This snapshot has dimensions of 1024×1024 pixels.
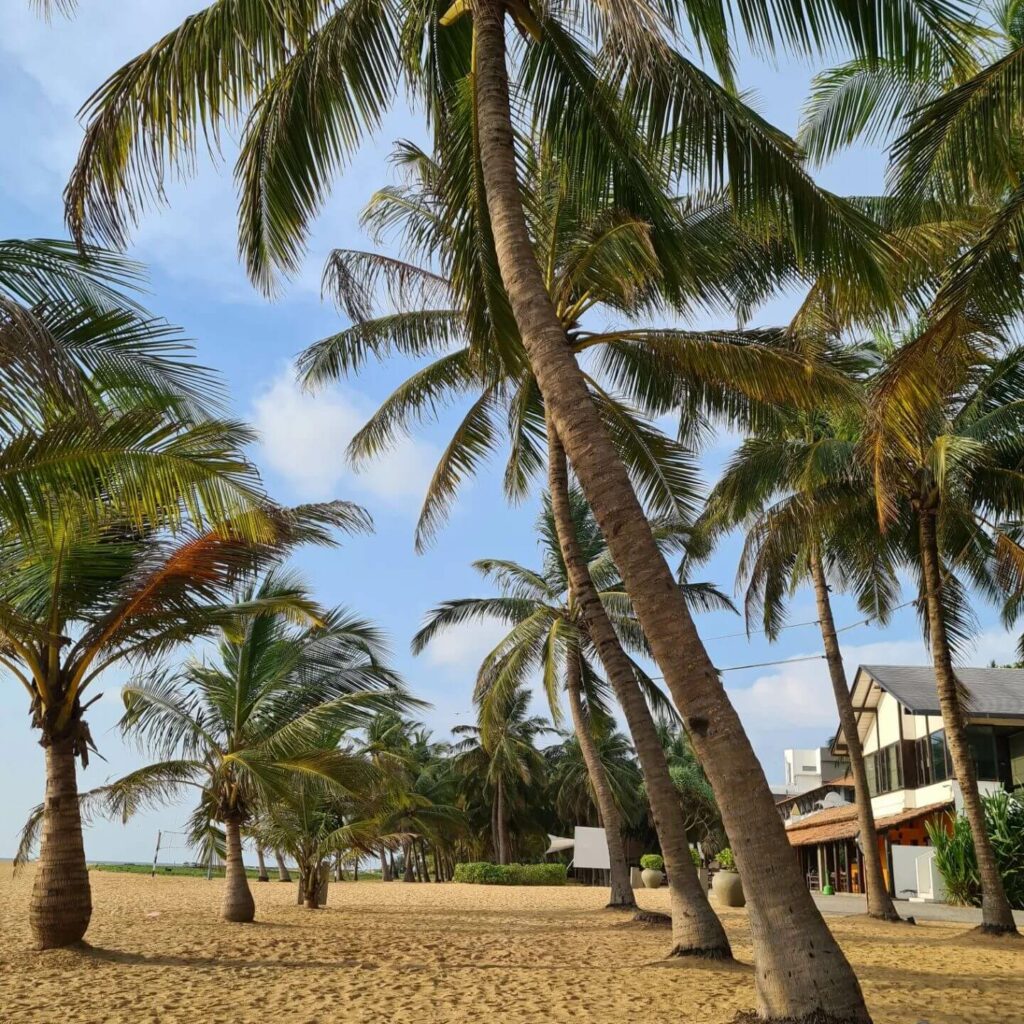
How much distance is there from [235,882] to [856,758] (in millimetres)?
10123

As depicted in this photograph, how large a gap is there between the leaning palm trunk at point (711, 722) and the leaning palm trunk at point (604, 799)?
43.4ft

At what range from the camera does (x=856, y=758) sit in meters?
16.6

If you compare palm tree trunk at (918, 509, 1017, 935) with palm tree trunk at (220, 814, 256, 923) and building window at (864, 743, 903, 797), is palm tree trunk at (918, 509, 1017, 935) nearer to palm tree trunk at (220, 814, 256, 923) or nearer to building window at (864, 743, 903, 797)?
palm tree trunk at (220, 814, 256, 923)

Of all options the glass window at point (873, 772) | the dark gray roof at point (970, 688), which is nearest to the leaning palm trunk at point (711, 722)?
the dark gray roof at point (970, 688)

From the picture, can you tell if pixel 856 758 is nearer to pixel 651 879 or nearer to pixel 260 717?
pixel 260 717

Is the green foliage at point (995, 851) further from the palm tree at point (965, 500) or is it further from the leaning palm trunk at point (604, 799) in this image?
the leaning palm trunk at point (604, 799)

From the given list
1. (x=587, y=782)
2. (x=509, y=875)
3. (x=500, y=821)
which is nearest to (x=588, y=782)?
(x=587, y=782)

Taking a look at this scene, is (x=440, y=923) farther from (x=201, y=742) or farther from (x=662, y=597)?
(x=662, y=597)

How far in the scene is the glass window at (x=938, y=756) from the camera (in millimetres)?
24938

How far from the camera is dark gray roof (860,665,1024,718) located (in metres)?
23.9

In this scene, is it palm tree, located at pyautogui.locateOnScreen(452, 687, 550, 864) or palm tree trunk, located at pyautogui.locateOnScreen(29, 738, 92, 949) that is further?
palm tree, located at pyautogui.locateOnScreen(452, 687, 550, 864)

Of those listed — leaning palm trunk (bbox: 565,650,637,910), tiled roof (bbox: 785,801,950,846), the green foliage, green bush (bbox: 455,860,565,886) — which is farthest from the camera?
green bush (bbox: 455,860,565,886)

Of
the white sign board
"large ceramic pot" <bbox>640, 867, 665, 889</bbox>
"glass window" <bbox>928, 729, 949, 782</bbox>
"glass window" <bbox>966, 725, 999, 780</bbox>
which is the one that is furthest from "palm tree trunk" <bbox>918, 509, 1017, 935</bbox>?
"large ceramic pot" <bbox>640, 867, 665, 889</bbox>

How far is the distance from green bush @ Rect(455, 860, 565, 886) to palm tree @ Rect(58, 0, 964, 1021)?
110ft
